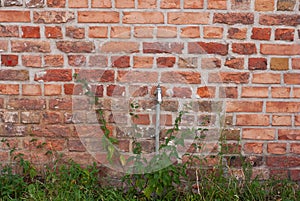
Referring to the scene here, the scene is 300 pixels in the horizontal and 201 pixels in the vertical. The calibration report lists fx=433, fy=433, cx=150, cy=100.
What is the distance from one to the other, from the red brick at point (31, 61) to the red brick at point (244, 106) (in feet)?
4.15

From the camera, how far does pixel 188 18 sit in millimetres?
2750

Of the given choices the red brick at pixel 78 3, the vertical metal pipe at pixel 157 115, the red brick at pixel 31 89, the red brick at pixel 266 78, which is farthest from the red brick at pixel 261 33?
the red brick at pixel 31 89

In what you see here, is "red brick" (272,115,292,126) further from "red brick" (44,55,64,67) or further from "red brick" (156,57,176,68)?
"red brick" (44,55,64,67)

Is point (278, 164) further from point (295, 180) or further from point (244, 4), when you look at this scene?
point (244, 4)

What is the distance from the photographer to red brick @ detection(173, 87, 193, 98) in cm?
284

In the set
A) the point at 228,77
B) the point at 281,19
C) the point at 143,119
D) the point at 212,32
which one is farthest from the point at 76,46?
the point at 281,19

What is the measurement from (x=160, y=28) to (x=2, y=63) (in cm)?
105

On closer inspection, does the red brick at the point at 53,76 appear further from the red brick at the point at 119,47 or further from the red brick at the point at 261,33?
the red brick at the point at 261,33

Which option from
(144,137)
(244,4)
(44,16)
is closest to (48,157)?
(144,137)

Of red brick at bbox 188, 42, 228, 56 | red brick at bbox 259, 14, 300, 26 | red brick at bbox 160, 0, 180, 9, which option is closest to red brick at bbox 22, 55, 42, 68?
red brick at bbox 160, 0, 180, 9

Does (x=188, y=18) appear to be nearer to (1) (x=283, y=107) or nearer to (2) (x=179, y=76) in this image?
(2) (x=179, y=76)

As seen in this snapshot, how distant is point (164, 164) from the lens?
2740 millimetres

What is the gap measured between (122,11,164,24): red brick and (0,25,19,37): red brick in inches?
27.4

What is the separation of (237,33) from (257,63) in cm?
24
